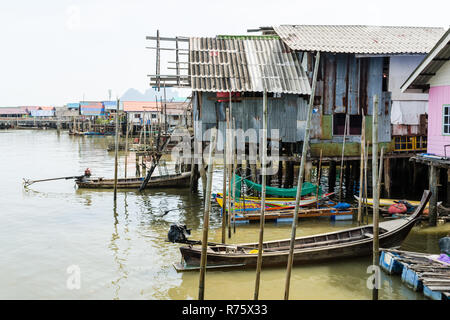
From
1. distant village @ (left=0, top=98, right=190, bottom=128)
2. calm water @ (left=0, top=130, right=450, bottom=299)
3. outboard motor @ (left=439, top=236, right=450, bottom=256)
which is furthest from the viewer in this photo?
distant village @ (left=0, top=98, right=190, bottom=128)

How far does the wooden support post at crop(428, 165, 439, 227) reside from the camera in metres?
13.8

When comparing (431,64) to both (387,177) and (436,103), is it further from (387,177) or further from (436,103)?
(387,177)

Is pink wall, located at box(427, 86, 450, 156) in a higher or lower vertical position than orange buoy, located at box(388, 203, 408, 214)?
higher

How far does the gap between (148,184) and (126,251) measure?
9878 millimetres

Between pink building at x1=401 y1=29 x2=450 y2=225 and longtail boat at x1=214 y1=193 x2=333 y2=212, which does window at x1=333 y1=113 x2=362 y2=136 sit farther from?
pink building at x1=401 y1=29 x2=450 y2=225

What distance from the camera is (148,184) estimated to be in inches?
893

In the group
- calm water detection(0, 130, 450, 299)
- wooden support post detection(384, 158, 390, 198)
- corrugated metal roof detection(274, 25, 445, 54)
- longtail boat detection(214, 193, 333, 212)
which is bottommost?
calm water detection(0, 130, 450, 299)

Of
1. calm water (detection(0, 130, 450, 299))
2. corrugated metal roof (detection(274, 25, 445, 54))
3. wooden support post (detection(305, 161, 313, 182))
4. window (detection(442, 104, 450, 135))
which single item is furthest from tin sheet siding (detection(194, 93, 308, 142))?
window (detection(442, 104, 450, 135))

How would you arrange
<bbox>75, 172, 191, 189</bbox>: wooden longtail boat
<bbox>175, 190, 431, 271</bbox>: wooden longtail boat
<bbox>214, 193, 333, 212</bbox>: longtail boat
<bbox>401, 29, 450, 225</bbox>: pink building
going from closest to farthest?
<bbox>175, 190, 431, 271</bbox>: wooden longtail boat
<bbox>401, 29, 450, 225</bbox>: pink building
<bbox>214, 193, 333, 212</bbox>: longtail boat
<bbox>75, 172, 191, 189</bbox>: wooden longtail boat

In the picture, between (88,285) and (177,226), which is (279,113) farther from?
(88,285)

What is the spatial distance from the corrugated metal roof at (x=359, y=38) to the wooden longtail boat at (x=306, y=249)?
7355mm

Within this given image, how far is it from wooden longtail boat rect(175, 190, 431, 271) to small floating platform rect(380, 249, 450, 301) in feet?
2.17

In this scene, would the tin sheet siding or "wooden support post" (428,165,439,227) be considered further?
the tin sheet siding
